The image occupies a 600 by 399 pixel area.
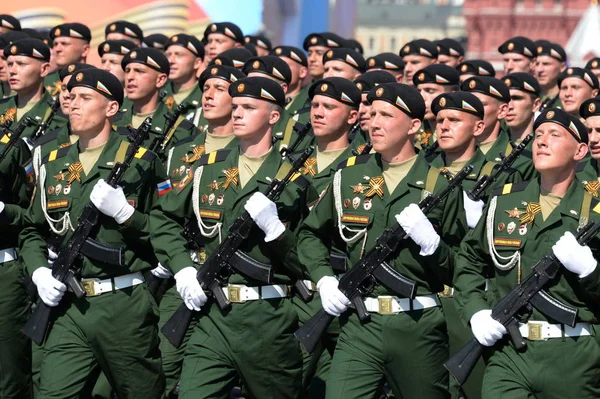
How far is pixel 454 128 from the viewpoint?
11195 mm

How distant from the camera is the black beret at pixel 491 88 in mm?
12344

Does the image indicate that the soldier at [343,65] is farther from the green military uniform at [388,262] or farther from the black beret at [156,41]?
the green military uniform at [388,262]

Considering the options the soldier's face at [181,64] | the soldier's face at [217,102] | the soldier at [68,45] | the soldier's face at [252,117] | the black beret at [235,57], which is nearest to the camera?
the soldier's face at [252,117]

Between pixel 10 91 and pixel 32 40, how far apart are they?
1.35 meters

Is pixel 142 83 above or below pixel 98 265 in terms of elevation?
below

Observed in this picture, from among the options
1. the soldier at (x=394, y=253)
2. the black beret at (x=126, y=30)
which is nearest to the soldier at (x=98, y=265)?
the soldier at (x=394, y=253)

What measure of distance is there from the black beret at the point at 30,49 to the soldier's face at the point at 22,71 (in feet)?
0.13

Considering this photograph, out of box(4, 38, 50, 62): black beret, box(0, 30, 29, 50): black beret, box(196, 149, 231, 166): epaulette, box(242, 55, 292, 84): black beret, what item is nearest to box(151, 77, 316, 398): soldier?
box(196, 149, 231, 166): epaulette

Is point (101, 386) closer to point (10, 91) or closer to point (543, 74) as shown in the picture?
point (10, 91)

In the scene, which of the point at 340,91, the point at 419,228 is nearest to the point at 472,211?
the point at 419,228

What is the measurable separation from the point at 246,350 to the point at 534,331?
1770 mm

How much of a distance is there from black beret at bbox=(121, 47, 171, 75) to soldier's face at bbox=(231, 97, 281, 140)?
3844mm

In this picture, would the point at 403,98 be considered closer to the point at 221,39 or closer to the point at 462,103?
the point at 462,103

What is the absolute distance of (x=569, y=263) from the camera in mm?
8312
